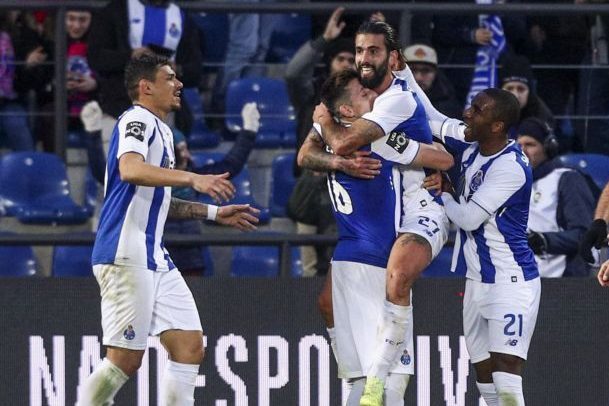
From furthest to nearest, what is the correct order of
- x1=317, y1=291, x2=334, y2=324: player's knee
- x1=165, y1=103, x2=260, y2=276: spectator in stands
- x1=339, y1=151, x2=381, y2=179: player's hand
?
x1=165, y1=103, x2=260, y2=276: spectator in stands, x1=317, y1=291, x2=334, y2=324: player's knee, x1=339, y1=151, x2=381, y2=179: player's hand

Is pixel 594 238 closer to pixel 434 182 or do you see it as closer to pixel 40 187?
pixel 434 182

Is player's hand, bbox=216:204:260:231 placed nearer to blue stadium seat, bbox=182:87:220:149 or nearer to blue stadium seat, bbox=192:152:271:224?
blue stadium seat, bbox=192:152:271:224

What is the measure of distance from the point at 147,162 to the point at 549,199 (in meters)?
3.02

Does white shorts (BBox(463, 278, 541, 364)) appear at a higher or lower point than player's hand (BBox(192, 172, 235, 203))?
lower

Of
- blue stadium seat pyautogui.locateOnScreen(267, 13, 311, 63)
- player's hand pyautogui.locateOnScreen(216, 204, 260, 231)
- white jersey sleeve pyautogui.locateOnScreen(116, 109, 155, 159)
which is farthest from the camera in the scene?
blue stadium seat pyautogui.locateOnScreen(267, 13, 311, 63)

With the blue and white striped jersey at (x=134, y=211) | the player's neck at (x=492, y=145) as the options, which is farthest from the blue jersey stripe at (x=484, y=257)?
the blue and white striped jersey at (x=134, y=211)

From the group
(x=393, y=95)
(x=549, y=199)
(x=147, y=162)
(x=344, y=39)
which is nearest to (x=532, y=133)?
(x=549, y=199)

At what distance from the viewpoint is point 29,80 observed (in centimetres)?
1134

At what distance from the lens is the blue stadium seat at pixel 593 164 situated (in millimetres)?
11062

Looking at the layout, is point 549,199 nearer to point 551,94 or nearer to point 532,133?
point 532,133

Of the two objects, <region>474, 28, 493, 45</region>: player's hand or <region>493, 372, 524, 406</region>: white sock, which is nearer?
<region>493, 372, 524, 406</region>: white sock

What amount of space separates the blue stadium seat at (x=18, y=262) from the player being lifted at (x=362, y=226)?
2.62m

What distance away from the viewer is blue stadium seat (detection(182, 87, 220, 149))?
11312 mm

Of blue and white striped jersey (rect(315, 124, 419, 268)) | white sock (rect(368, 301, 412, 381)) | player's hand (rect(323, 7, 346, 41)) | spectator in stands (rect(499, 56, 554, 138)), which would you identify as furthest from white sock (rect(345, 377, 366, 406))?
player's hand (rect(323, 7, 346, 41))
